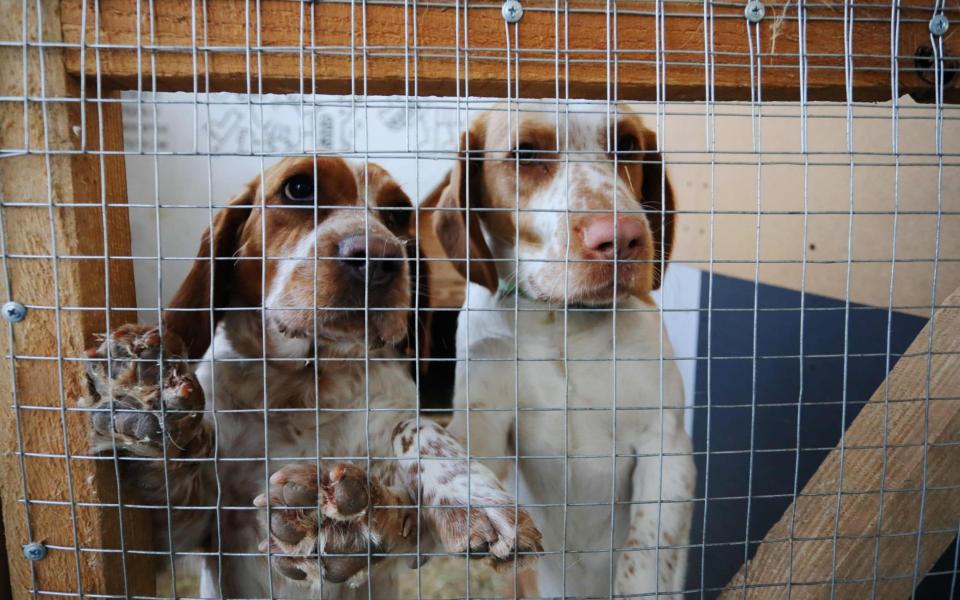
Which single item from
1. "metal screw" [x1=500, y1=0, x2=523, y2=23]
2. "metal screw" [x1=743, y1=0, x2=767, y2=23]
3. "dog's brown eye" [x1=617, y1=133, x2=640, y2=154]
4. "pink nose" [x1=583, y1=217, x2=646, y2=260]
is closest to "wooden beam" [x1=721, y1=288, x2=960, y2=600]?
"pink nose" [x1=583, y1=217, x2=646, y2=260]

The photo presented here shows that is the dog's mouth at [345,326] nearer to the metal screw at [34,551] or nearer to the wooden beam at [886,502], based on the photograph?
the metal screw at [34,551]

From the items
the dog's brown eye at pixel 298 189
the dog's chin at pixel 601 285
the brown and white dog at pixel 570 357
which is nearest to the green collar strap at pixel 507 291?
the brown and white dog at pixel 570 357

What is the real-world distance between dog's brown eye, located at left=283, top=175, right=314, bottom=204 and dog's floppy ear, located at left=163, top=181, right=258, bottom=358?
0.09m

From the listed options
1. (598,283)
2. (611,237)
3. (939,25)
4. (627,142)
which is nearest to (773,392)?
(627,142)

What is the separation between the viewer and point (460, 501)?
134cm

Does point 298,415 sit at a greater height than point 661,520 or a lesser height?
greater

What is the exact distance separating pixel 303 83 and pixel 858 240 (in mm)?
1672

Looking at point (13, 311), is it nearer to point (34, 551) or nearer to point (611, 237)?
point (34, 551)

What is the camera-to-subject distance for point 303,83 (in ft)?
3.77

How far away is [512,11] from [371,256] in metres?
0.50

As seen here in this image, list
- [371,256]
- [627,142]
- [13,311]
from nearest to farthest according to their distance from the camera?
1. [13,311]
2. [371,256]
3. [627,142]

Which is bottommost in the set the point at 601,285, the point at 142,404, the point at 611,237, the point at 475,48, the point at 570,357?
the point at 570,357

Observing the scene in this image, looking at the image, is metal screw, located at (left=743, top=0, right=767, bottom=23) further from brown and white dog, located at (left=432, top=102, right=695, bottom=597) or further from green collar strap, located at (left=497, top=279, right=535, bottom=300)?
green collar strap, located at (left=497, top=279, right=535, bottom=300)

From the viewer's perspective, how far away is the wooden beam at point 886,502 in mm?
1285
